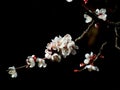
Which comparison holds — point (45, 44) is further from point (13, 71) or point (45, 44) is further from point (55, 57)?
point (55, 57)

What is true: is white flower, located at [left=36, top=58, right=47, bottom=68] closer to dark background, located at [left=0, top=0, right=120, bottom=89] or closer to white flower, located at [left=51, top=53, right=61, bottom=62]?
white flower, located at [left=51, top=53, right=61, bottom=62]

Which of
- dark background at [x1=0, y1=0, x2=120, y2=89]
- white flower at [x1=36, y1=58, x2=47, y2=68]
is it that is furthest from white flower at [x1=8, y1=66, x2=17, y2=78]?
dark background at [x1=0, y1=0, x2=120, y2=89]

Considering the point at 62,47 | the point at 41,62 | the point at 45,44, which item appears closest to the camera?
the point at 62,47

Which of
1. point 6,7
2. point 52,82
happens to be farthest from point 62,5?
point 52,82

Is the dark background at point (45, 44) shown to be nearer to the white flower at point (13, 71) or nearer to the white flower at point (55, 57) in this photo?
the white flower at point (13, 71)

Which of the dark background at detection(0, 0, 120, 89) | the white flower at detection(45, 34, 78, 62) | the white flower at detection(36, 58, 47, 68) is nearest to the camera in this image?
the white flower at detection(45, 34, 78, 62)

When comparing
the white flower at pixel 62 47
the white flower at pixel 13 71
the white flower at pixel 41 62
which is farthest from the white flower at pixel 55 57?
the white flower at pixel 13 71

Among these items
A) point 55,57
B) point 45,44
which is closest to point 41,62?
point 55,57

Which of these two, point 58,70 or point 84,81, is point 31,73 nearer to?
point 58,70
